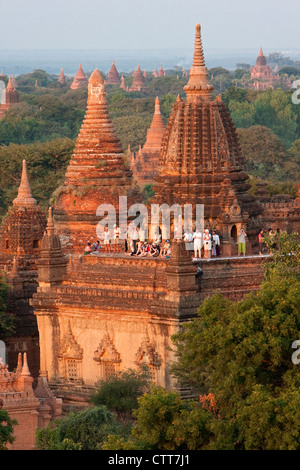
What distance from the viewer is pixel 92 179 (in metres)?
53.3

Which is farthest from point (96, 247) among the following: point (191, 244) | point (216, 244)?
point (216, 244)

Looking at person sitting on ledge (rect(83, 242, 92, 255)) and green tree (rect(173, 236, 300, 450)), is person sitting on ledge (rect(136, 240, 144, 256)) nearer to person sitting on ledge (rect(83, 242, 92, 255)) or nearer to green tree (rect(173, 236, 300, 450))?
person sitting on ledge (rect(83, 242, 92, 255))

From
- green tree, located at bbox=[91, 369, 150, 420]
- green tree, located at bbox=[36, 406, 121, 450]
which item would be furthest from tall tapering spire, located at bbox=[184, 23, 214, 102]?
green tree, located at bbox=[36, 406, 121, 450]

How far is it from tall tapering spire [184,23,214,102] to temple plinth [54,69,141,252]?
611 centimetres

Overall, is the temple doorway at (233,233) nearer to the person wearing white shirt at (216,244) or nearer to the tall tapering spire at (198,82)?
the person wearing white shirt at (216,244)

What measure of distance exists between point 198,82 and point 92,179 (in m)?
6.65

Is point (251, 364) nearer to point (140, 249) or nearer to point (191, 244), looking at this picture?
point (191, 244)

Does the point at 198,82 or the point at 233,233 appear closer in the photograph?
the point at 233,233

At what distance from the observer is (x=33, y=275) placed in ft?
165

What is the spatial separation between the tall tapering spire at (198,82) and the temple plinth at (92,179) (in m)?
6.11

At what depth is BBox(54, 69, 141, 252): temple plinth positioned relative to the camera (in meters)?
52.8

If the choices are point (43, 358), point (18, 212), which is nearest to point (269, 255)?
point (43, 358)

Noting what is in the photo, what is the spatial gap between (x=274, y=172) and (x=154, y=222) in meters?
54.4
